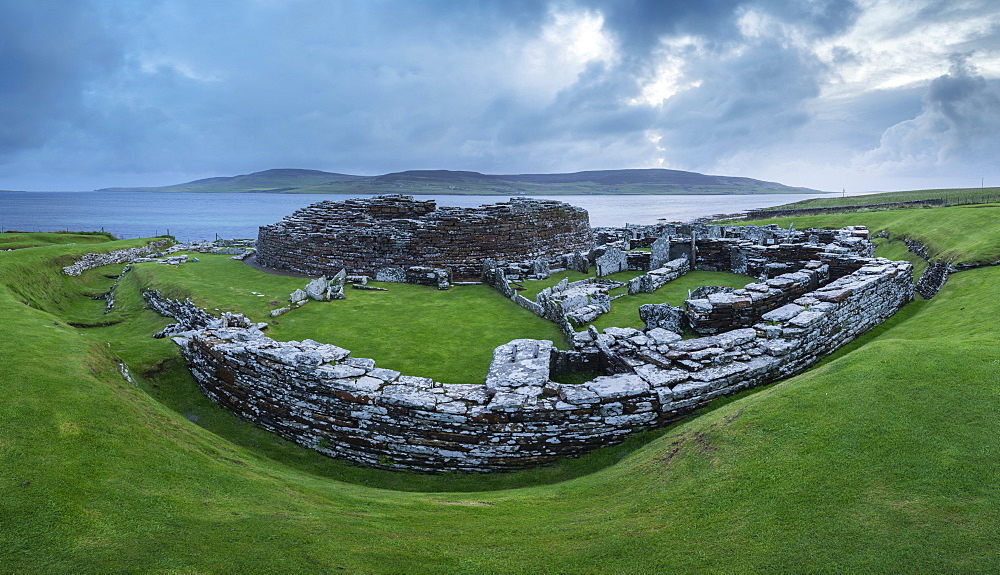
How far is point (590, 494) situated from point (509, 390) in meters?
2.69

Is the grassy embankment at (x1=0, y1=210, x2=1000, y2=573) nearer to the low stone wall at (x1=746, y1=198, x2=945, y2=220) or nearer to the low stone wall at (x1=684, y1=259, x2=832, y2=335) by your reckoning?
the low stone wall at (x1=684, y1=259, x2=832, y2=335)

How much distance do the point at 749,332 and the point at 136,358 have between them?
587 inches

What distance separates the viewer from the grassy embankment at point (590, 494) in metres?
4.01

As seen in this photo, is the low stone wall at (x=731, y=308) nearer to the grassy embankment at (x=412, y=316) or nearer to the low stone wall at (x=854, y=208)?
the grassy embankment at (x=412, y=316)

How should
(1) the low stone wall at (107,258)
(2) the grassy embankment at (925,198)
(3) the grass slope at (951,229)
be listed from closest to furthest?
(3) the grass slope at (951,229) → (1) the low stone wall at (107,258) → (2) the grassy embankment at (925,198)

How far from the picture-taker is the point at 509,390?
8633 millimetres

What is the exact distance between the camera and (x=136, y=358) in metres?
12.0

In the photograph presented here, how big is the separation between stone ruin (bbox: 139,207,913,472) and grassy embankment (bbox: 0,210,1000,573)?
0.53m

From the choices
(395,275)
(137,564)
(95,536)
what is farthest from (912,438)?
(395,275)

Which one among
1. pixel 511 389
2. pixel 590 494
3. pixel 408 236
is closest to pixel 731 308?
pixel 511 389

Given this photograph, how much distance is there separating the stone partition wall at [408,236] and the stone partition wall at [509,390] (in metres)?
12.8

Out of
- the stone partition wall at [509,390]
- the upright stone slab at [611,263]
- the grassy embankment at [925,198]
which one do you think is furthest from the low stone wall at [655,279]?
the grassy embankment at [925,198]

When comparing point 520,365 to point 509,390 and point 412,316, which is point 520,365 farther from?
point 412,316

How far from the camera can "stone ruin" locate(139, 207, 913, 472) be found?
8.20 meters
